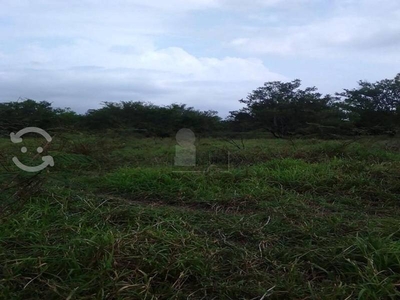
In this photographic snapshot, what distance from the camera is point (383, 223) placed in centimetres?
311

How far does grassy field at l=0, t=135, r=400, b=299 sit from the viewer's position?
221 centimetres

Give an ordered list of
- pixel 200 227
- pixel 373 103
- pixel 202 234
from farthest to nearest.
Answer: pixel 373 103 → pixel 200 227 → pixel 202 234

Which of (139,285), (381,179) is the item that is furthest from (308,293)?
(381,179)

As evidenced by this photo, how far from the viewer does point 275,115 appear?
1138cm

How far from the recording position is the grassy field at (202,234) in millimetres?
2205

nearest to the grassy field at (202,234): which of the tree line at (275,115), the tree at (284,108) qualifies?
the tree line at (275,115)

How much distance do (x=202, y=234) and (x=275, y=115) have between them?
8.76 metres

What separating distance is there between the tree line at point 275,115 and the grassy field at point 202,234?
4.53 meters

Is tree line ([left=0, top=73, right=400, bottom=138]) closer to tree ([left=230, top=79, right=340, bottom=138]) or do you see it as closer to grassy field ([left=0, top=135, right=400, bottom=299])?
tree ([left=230, top=79, right=340, bottom=138])

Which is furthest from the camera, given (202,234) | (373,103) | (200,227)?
(373,103)

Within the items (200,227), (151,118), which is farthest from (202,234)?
(151,118)

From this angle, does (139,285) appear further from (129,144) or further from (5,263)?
(129,144)

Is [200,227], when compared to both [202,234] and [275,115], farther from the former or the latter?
[275,115]

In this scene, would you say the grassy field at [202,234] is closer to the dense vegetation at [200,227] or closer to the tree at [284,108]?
the dense vegetation at [200,227]
